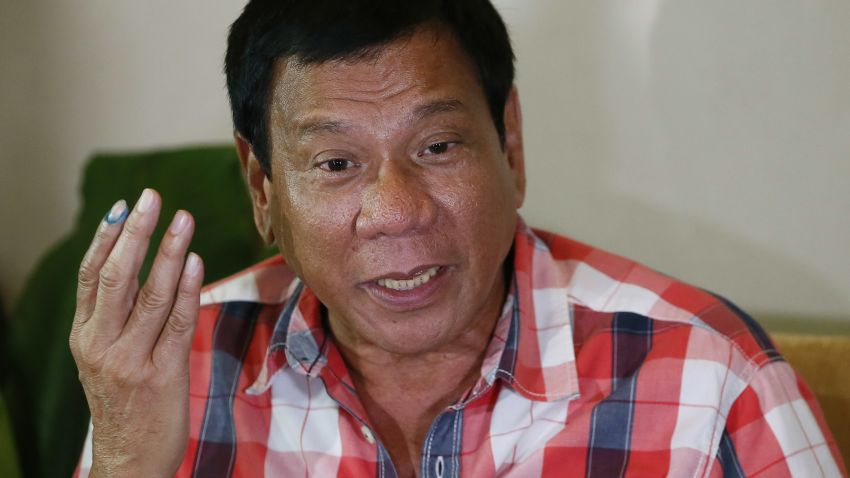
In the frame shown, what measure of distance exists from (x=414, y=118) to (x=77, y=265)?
4.31ft

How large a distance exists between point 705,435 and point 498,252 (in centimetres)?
38

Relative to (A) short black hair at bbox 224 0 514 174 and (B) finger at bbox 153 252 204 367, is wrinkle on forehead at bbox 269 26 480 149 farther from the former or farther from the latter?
(B) finger at bbox 153 252 204 367

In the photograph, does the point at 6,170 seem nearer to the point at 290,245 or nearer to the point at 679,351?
the point at 290,245

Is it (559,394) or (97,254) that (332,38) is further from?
(559,394)

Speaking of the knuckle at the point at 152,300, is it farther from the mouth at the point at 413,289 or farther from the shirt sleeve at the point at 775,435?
the shirt sleeve at the point at 775,435

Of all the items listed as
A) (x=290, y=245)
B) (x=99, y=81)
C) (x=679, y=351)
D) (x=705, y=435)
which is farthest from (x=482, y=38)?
(x=99, y=81)

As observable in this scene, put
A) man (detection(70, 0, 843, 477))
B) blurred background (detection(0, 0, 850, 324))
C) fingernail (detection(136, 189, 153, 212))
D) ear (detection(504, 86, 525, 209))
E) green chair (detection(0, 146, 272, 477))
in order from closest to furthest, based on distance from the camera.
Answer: fingernail (detection(136, 189, 153, 212)), man (detection(70, 0, 843, 477)), ear (detection(504, 86, 525, 209)), blurred background (detection(0, 0, 850, 324)), green chair (detection(0, 146, 272, 477))

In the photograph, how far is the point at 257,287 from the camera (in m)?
1.65

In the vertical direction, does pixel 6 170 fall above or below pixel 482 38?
below

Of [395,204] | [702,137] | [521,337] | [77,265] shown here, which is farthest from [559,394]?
[77,265]

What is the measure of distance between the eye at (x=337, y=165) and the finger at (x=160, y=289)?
21cm

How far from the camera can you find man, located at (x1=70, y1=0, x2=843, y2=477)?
128 cm

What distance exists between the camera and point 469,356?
4.87ft

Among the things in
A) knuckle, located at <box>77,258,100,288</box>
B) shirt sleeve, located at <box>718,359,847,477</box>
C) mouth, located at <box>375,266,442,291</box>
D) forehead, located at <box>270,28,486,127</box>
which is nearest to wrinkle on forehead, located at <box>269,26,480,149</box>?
forehead, located at <box>270,28,486,127</box>
